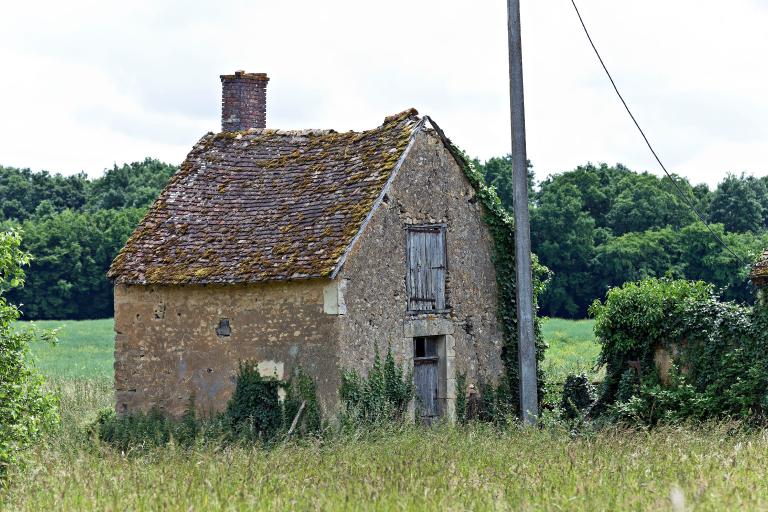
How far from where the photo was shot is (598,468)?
34.2ft

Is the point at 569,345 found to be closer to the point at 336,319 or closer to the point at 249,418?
the point at 249,418

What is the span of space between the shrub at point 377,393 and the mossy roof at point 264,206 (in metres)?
1.86

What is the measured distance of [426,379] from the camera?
1927cm

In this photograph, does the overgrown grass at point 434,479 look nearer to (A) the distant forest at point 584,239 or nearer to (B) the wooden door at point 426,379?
(B) the wooden door at point 426,379

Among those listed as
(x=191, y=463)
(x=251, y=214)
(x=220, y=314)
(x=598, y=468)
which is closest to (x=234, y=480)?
(x=191, y=463)

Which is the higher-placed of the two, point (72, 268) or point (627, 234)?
point (627, 234)

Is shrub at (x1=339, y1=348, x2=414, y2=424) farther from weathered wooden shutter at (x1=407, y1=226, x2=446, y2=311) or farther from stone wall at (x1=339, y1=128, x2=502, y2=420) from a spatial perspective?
weathered wooden shutter at (x1=407, y1=226, x2=446, y2=311)

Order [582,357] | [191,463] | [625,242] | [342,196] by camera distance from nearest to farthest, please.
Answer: [191,463] < [342,196] < [582,357] < [625,242]

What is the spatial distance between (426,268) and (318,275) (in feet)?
8.14

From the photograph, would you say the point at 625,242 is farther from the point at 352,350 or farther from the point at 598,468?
the point at 598,468

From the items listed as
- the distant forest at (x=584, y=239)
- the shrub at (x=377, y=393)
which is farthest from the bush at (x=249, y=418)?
the distant forest at (x=584, y=239)

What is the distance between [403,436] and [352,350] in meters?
3.21

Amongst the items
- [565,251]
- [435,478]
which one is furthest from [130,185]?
[435,478]

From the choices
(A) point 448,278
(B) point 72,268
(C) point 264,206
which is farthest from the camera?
(B) point 72,268
